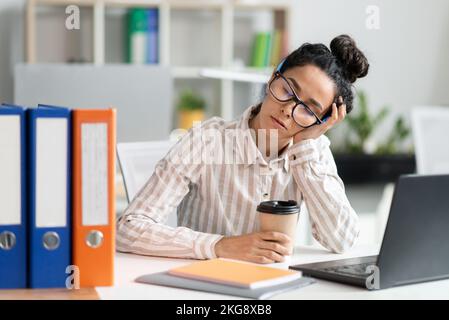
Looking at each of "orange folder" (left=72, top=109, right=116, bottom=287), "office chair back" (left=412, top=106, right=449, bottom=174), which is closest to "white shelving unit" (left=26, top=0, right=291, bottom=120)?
"office chair back" (left=412, top=106, right=449, bottom=174)

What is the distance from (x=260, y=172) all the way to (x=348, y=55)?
33cm

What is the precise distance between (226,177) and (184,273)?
55cm

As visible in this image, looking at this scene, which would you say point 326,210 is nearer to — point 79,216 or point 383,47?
point 79,216

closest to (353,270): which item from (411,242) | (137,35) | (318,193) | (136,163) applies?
(411,242)

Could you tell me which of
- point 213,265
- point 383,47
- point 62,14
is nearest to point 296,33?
point 383,47

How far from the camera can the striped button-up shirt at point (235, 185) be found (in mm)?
1661

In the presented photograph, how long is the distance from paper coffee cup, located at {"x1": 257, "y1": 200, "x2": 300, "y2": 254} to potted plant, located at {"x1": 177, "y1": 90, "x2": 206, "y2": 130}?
2.77 metres

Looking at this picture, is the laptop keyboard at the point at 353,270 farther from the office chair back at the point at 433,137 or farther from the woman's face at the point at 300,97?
the office chair back at the point at 433,137

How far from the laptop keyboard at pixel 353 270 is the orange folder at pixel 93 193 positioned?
40cm

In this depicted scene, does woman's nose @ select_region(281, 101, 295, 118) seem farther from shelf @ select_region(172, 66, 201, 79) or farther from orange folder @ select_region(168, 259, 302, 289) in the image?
shelf @ select_region(172, 66, 201, 79)

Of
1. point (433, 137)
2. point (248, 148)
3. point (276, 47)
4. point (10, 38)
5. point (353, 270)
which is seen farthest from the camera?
point (276, 47)

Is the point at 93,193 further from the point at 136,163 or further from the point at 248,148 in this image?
the point at 136,163

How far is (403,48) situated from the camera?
455 cm

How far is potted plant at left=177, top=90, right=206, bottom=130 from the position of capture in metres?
4.21
